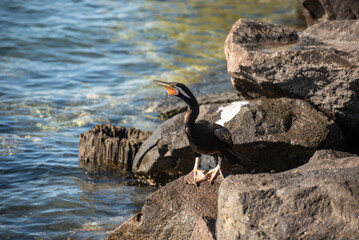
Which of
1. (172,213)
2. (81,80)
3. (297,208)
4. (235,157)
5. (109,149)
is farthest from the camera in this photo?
(81,80)

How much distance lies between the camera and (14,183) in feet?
25.0

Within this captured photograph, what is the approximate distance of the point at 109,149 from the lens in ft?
25.9

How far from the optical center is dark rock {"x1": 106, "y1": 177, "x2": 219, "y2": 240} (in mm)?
4809

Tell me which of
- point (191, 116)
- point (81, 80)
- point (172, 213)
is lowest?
point (81, 80)

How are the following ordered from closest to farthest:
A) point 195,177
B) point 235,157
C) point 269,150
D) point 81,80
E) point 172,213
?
point 172,213
point 195,177
point 235,157
point 269,150
point 81,80

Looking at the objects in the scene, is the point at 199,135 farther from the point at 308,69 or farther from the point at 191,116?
the point at 308,69

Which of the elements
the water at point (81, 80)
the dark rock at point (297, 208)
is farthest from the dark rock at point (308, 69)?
the dark rock at point (297, 208)

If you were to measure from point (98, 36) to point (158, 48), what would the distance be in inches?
87.4

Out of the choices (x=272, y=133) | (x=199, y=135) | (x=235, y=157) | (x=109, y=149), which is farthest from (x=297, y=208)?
(x=109, y=149)

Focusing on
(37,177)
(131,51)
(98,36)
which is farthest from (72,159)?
(98,36)

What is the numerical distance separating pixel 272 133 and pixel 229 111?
67cm

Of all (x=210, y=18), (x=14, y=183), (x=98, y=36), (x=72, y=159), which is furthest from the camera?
(x=210, y=18)

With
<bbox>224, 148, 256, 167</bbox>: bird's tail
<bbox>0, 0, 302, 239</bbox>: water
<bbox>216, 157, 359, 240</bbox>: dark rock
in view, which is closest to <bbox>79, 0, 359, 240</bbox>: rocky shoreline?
<bbox>216, 157, 359, 240</bbox>: dark rock

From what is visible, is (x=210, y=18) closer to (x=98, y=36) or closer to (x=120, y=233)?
(x=98, y=36)
